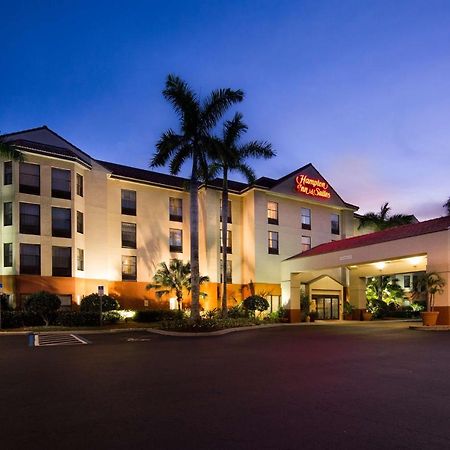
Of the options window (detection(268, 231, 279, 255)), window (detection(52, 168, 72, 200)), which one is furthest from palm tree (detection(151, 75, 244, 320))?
window (detection(268, 231, 279, 255))

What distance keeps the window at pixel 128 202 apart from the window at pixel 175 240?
410cm

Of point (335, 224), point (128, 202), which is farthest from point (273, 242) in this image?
point (128, 202)

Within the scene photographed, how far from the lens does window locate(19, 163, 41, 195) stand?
3312 centimetres

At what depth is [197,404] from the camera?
7.84 metres

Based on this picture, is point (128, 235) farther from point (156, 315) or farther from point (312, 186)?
point (312, 186)

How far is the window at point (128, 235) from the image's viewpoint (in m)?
38.7

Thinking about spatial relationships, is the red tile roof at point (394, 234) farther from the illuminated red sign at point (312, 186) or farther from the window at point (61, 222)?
the window at point (61, 222)

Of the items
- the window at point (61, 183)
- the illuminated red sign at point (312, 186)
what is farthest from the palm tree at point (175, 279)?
the illuminated red sign at point (312, 186)

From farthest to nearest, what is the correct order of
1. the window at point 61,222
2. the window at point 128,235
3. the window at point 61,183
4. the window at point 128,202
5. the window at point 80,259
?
the window at point 128,202
the window at point 128,235
the window at point 80,259
the window at point 61,183
the window at point 61,222

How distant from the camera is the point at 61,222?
A: 34531 mm

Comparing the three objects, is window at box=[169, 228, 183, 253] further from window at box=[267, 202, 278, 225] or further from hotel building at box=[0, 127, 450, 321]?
window at box=[267, 202, 278, 225]

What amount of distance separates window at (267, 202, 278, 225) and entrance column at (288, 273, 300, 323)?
6023 millimetres

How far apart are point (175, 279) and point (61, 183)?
11684mm

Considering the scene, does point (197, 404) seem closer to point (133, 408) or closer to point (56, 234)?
point (133, 408)
